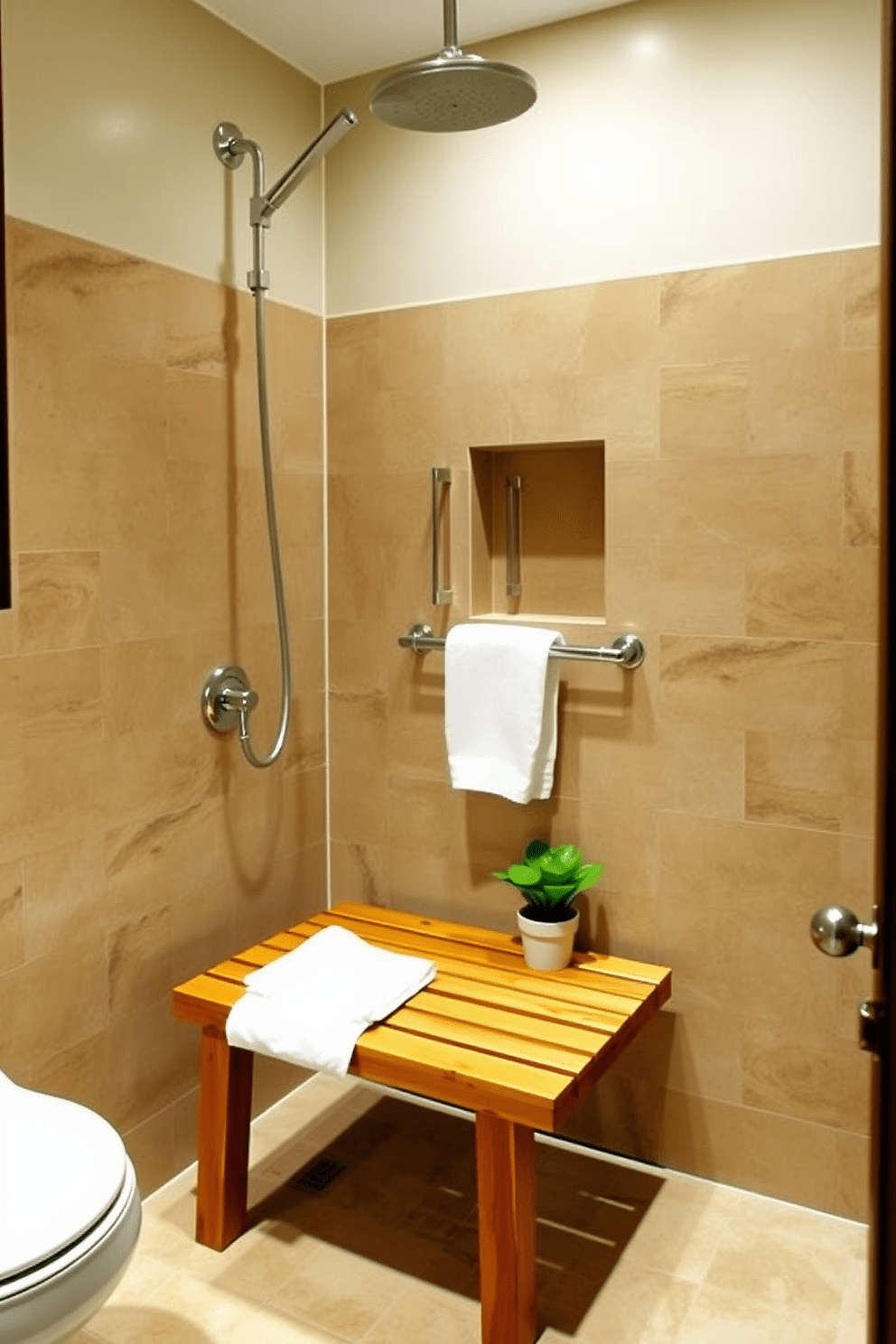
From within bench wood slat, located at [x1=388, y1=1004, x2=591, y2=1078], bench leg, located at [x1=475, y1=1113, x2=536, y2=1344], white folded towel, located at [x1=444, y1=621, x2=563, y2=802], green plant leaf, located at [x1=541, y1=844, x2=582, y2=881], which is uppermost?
white folded towel, located at [x1=444, y1=621, x2=563, y2=802]

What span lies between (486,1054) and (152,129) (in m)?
1.84

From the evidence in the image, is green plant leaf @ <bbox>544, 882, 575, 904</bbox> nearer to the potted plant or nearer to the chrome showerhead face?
the potted plant

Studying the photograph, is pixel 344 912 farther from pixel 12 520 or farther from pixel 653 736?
pixel 12 520

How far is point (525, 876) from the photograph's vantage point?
2.14 m

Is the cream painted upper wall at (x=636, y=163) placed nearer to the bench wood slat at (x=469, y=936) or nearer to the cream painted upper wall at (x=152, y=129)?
the cream painted upper wall at (x=152, y=129)

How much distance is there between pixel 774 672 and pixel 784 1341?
46.0 inches

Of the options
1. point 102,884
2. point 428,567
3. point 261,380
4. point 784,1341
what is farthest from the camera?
point 428,567

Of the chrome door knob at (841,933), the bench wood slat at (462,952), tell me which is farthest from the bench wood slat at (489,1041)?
the chrome door knob at (841,933)

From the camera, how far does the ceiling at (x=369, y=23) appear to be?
2.13 meters

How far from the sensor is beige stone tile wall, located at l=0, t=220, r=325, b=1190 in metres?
1.87

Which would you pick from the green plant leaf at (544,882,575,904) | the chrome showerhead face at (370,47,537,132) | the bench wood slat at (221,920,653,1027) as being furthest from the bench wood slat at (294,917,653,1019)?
the chrome showerhead face at (370,47,537,132)

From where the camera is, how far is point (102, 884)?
6.70 feet

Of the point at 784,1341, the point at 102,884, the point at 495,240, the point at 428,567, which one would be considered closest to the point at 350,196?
the point at 495,240

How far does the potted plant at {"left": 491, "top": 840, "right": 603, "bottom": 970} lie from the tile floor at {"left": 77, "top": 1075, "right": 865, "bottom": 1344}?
51 centimetres
